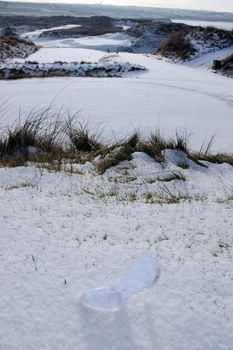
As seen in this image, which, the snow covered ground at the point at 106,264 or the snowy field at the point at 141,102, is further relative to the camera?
the snowy field at the point at 141,102

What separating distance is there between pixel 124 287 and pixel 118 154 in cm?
353

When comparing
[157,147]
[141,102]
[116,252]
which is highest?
[116,252]

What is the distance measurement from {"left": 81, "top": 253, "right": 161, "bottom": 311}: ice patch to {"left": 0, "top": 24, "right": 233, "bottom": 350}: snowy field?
0.13 feet

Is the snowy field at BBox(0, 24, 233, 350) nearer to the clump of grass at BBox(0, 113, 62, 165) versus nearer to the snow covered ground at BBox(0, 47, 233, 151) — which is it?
the clump of grass at BBox(0, 113, 62, 165)

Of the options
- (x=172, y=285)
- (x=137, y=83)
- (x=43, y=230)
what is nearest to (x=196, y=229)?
(x=172, y=285)

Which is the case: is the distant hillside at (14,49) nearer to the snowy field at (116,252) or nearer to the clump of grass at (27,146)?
the clump of grass at (27,146)

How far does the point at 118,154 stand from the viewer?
5.72 meters

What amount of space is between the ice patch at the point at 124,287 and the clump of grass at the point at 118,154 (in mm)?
2790

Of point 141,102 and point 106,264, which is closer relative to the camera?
point 106,264

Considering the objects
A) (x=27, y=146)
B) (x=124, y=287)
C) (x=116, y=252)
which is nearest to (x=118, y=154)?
(x=27, y=146)

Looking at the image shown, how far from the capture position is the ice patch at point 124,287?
2189 millimetres

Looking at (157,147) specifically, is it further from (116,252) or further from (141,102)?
(141,102)

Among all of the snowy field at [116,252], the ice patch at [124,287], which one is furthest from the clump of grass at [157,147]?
the ice patch at [124,287]

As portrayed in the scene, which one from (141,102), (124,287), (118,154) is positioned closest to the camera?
(124,287)
